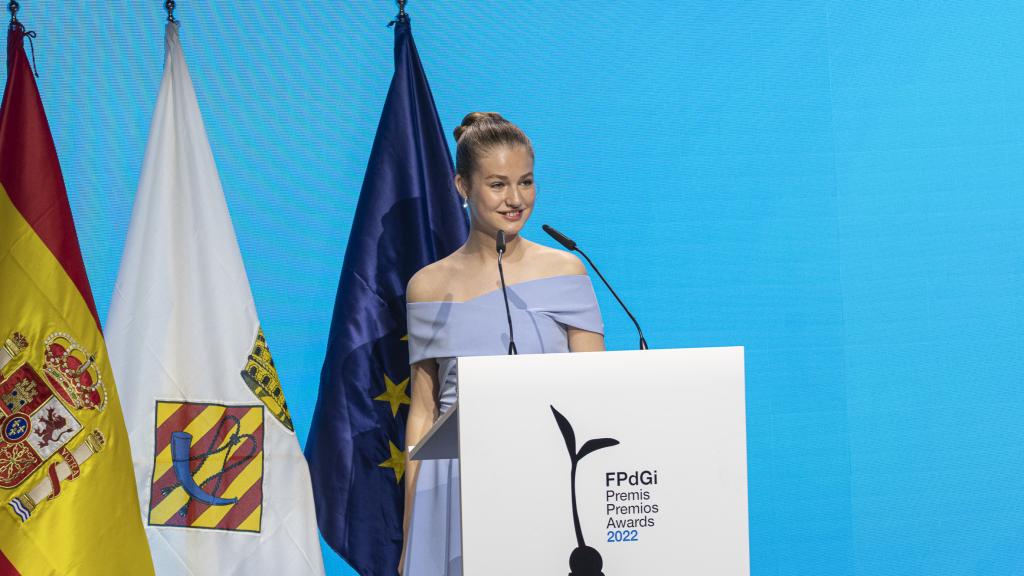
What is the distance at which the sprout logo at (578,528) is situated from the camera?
1.86 meters

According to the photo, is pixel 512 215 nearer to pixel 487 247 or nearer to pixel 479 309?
pixel 487 247

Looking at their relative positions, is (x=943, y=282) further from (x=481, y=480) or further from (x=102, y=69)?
(x=102, y=69)

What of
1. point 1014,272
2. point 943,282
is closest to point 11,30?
point 943,282

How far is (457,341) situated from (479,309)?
9 cm

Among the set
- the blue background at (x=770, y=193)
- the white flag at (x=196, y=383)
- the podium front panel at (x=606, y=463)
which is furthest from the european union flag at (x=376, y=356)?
the podium front panel at (x=606, y=463)

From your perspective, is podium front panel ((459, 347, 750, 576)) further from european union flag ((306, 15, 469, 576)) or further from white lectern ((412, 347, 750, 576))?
european union flag ((306, 15, 469, 576))

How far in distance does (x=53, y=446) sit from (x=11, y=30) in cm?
100

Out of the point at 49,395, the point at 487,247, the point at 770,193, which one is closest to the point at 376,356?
the point at 487,247

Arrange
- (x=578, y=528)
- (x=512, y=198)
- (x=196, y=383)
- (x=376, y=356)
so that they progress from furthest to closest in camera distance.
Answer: (x=376, y=356), (x=196, y=383), (x=512, y=198), (x=578, y=528)

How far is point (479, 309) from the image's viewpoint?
264 centimetres

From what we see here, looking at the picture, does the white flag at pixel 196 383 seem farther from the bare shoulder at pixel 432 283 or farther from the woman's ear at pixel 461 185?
the woman's ear at pixel 461 185

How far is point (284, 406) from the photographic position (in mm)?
3057

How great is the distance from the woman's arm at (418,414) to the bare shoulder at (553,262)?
327 mm

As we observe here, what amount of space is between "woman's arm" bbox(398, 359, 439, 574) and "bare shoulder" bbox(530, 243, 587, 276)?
33cm
